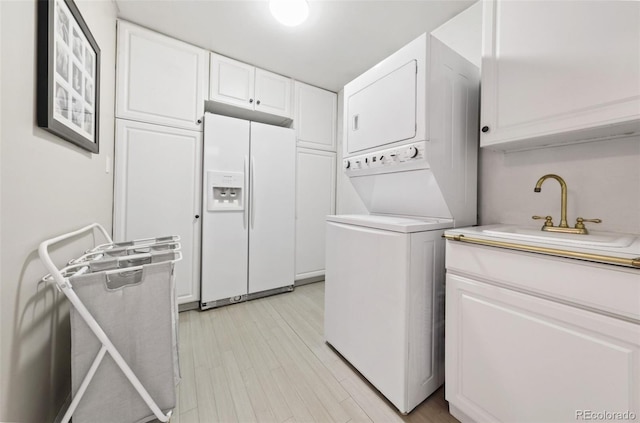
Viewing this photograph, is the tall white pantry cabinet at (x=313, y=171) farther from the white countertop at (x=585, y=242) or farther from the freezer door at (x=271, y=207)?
the white countertop at (x=585, y=242)

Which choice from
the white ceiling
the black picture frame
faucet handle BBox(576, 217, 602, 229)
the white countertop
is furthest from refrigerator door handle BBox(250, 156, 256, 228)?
faucet handle BBox(576, 217, 602, 229)

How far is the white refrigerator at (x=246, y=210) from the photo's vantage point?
238 cm

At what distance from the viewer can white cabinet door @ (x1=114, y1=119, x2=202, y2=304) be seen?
205 cm

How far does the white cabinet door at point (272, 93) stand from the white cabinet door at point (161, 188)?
0.82 meters

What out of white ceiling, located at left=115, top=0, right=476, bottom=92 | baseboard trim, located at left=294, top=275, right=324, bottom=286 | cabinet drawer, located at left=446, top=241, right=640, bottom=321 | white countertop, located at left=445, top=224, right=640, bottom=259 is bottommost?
baseboard trim, located at left=294, top=275, right=324, bottom=286

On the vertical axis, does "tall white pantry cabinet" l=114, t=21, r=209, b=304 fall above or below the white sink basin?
above

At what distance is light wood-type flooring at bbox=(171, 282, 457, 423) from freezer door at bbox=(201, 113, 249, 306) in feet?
1.13

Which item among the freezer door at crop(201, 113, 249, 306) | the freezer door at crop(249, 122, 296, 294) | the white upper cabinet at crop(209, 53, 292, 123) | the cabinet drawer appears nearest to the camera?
the cabinet drawer

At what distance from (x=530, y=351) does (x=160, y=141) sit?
287 cm

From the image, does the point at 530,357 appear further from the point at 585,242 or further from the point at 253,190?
the point at 253,190

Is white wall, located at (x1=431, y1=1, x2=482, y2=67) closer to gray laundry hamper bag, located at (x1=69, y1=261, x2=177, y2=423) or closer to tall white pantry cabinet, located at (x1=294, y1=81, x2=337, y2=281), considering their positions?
tall white pantry cabinet, located at (x1=294, y1=81, x2=337, y2=281)

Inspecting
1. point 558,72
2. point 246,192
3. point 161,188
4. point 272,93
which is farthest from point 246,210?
point 558,72

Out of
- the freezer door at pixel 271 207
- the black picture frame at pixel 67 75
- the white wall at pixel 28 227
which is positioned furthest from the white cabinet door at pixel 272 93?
the white wall at pixel 28 227

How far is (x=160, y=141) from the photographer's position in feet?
7.18
